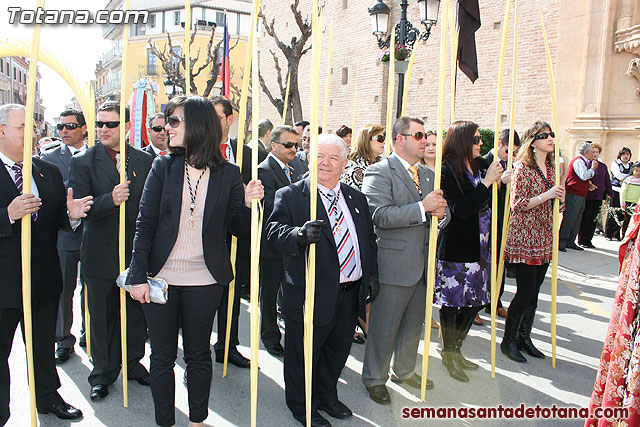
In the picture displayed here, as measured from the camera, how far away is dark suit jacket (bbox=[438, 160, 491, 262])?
388 centimetres

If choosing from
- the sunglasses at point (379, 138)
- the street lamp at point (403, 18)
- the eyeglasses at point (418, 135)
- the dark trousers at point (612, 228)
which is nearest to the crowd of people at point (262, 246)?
the eyeglasses at point (418, 135)

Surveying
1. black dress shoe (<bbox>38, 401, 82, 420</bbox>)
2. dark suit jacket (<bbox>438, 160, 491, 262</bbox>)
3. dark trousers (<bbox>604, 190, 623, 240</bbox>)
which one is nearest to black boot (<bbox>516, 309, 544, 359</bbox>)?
dark suit jacket (<bbox>438, 160, 491, 262</bbox>)

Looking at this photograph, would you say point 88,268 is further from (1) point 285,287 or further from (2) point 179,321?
(1) point 285,287

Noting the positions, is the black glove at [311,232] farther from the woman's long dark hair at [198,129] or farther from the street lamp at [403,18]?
the street lamp at [403,18]

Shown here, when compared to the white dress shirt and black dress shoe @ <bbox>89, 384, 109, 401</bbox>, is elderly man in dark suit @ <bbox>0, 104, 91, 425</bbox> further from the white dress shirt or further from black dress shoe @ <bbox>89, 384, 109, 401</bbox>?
the white dress shirt

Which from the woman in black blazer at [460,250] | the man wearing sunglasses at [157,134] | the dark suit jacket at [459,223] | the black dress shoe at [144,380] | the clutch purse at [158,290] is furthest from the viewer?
the man wearing sunglasses at [157,134]

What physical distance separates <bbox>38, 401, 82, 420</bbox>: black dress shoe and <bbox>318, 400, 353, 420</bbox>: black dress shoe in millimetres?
1549

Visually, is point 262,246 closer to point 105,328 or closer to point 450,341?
point 105,328

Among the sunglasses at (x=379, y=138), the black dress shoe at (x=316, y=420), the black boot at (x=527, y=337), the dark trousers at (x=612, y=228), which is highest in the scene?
the sunglasses at (x=379, y=138)

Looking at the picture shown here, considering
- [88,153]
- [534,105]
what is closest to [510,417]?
[88,153]

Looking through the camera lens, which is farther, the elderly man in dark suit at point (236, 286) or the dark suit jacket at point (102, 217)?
the elderly man in dark suit at point (236, 286)

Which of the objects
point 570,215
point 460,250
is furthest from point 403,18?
point 460,250

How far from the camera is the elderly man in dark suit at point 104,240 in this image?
11.6ft

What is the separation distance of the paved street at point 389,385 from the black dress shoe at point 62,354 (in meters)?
0.06
